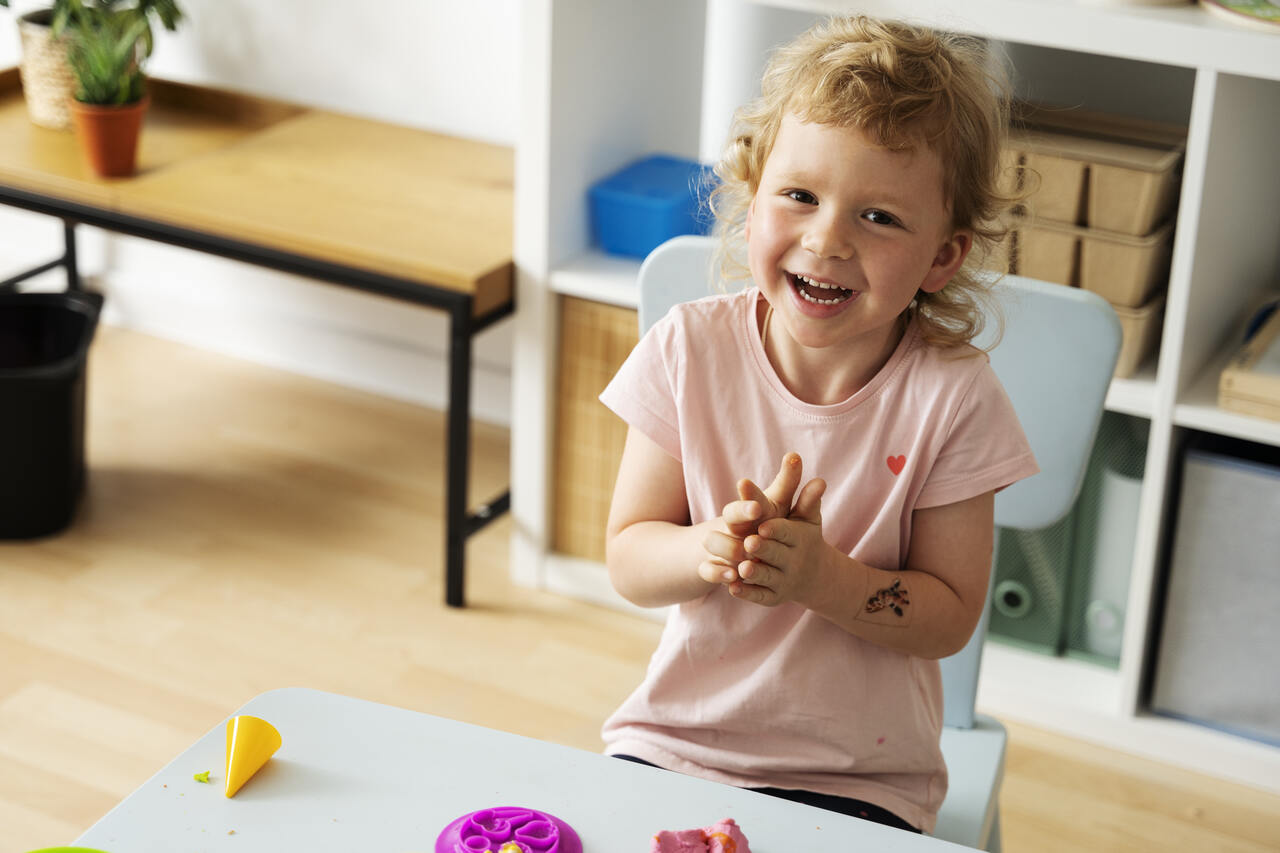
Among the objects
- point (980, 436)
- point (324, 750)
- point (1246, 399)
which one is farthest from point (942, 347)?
point (1246, 399)

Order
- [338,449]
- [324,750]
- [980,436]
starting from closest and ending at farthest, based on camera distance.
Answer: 1. [324,750]
2. [980,436]
3. [338,449]

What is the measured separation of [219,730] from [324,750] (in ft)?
0.21

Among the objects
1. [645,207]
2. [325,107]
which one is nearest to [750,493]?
[645,207]

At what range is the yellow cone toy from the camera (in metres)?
0.81

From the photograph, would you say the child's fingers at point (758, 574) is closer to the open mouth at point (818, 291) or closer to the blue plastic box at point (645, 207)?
the open mouth at point (818, 291)

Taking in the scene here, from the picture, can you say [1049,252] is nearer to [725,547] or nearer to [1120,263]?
[1120,263]

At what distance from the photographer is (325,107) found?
2592 millimetres

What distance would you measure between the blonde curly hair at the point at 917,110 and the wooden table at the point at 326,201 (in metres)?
0.92

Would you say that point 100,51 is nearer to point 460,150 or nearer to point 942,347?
point 460,150

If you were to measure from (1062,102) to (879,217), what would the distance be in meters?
1.13

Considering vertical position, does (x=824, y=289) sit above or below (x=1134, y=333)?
above

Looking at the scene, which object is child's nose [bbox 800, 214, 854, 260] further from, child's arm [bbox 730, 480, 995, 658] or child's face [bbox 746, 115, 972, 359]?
child's arm [bbox 730, 480, 995, 658]

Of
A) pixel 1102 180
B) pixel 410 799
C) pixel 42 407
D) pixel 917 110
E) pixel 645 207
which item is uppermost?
pixel 917 110

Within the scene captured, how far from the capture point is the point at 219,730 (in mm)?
857
